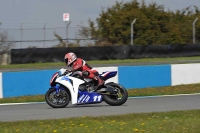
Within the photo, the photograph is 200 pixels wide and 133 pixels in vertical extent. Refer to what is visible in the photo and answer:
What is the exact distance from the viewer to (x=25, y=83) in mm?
16297

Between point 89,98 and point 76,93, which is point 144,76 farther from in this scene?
point 76,93

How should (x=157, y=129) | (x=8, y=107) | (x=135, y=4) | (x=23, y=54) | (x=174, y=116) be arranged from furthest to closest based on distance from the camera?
1. (x=135, y=4)
2. (x=23, y=54)
3. (x=8, y=107)
4. (x=174, y=116)
5. (x=157, y=129)

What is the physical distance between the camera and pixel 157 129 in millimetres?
8266

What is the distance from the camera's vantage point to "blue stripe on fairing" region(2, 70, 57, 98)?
52.4ft

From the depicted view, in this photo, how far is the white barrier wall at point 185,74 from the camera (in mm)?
18219

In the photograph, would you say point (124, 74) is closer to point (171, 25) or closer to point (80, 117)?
point (80, 117)

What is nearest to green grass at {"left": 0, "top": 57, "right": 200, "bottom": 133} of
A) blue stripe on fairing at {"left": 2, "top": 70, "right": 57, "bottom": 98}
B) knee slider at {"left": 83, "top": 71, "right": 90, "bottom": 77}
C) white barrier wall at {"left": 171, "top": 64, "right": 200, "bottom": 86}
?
knee slider at {"left": 83, "top": 71, "right": 90, "bottom": 77}

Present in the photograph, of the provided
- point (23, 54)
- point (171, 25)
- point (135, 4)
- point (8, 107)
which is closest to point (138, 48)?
point (23, 54)

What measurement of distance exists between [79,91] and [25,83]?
14.8 feet

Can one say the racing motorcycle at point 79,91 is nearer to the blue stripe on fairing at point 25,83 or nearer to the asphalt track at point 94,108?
the asphalt track at point 94,108

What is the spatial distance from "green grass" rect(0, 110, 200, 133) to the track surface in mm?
913

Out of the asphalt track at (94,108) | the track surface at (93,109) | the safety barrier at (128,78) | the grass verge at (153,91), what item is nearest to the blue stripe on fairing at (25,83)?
the safety barrier at (128,78)

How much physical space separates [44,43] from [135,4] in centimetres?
1377

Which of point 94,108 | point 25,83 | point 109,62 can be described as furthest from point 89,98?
point 109,62
